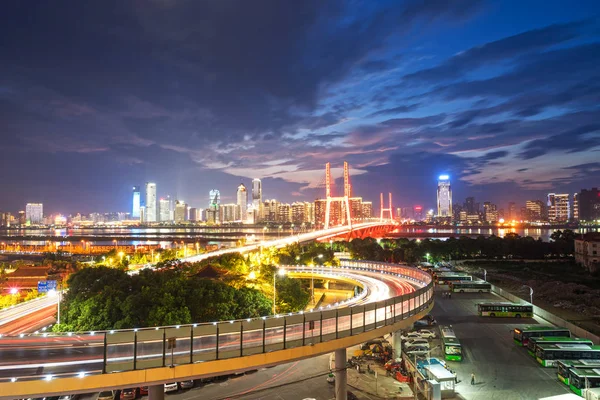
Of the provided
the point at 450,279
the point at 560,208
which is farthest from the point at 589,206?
the point at 450,279

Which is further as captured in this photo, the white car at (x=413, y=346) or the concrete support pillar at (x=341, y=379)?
the white car at (x=413, y=346)

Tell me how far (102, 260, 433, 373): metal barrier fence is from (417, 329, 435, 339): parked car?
7966 mm

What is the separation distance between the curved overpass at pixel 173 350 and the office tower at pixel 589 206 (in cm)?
19236

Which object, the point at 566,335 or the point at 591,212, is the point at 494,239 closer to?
the point at 566,335

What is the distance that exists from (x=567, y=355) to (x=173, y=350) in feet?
54.6

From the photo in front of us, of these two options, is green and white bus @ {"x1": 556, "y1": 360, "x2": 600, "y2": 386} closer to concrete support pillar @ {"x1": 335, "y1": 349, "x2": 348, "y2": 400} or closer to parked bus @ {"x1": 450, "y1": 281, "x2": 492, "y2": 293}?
concrete support pillar @ {"x1": 335, "y1": 349, "x2": 348, "y2": 400}

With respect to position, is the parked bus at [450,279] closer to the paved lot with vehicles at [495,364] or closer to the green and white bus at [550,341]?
the paved lot with vehicles at [495,364]

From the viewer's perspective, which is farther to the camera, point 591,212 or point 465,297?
point 591,212

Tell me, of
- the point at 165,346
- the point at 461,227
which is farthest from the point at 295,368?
the point at 461,227

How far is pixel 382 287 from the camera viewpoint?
67.9 ft

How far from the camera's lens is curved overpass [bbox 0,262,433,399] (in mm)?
8047

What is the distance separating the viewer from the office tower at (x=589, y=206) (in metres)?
164

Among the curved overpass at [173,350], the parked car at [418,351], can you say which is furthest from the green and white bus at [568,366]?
the curved overpass at [173,350]

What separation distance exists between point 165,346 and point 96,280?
14.0 meters
